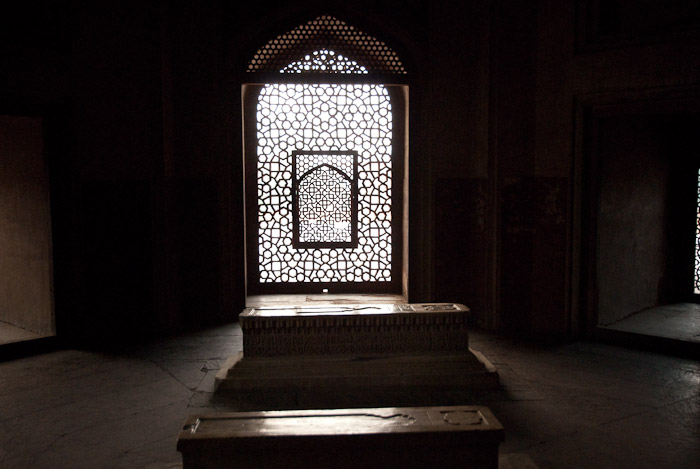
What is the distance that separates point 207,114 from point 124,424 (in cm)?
323

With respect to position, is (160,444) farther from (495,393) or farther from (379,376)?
(495,393)

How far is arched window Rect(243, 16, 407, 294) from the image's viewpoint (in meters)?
6.27

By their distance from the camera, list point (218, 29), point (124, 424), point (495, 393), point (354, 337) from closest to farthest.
A: point (124, 424) → point (495, 393) → point (354, 337) → point (218, 29)

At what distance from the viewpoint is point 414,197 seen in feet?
19.2

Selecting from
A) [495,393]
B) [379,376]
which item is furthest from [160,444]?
[495,393]

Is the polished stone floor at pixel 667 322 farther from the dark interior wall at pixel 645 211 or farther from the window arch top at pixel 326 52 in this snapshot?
the window arch top at pixel 326 52

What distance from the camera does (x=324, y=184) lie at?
6.29m

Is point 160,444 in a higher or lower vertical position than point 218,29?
lower

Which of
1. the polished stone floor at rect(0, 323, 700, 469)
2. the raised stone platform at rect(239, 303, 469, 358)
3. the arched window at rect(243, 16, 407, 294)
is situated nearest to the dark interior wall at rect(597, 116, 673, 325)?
the polished stone floor at rect(0, 323, 700, 469)

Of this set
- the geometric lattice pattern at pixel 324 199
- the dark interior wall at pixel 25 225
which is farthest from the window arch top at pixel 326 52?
the dark interior wall at pixel 25 225

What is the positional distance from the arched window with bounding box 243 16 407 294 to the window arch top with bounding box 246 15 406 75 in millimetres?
319

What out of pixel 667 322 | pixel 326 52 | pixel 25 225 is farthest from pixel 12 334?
pixel 667 322

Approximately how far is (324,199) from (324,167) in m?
0.36

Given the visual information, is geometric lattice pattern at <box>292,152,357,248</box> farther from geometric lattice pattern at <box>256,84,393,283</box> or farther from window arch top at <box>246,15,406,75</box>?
window arch top at <box>246,15,406,75</box>
